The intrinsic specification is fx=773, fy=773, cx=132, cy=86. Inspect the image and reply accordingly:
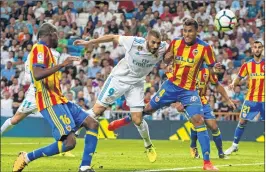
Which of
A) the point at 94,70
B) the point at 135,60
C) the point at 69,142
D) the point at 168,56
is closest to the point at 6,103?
the point at 94,70

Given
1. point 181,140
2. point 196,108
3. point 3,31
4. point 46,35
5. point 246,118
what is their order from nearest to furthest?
point 46,35 < point 196,108 < point 246,118 < point 181,140 < point 3,31

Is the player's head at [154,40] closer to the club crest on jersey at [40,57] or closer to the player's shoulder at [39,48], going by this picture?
the player's shoulder at [39,48]

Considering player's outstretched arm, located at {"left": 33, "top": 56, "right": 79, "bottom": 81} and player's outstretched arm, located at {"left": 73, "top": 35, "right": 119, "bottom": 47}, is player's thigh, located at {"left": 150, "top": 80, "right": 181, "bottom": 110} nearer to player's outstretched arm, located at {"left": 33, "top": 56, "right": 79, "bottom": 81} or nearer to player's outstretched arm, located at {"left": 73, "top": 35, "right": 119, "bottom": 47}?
player's outstretched arm, located at {"left": 73, "top": 35, "right": 119, "bottom": 47}

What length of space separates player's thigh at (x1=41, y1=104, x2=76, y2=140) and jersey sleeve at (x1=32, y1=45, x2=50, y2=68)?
626 millimetres

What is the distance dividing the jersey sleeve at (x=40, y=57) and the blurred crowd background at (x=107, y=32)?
44.2 ft

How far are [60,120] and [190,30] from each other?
9.94 ft

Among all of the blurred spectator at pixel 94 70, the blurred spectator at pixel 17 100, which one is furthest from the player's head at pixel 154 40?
the blurred spectator at pixel 94 70

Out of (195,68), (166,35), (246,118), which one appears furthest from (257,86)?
(166,35)

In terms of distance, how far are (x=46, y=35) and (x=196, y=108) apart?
306 cm

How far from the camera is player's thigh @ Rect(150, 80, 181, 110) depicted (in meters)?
13.1

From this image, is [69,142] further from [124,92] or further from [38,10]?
[38,10]

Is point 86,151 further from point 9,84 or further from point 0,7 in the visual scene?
point 0,7

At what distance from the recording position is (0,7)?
30797 mm

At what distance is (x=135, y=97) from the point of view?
13.9 meters
